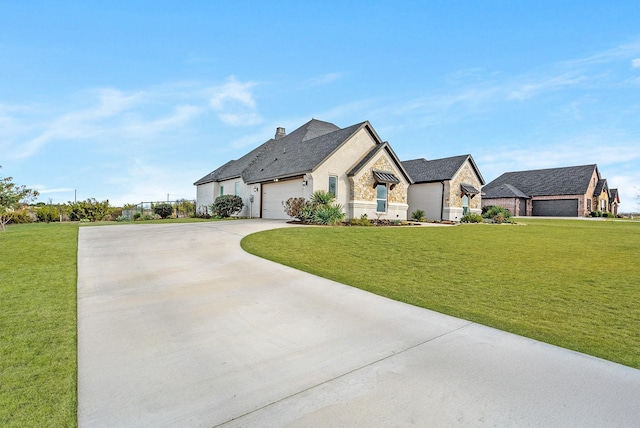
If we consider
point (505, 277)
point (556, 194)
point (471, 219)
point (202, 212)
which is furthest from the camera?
point (556, 194)

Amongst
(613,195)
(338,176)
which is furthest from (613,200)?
(338,176)

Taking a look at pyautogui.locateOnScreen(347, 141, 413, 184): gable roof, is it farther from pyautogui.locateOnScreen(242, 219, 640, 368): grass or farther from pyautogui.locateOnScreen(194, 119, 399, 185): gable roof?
pyautogui.locateOnScreen(242, 219, 640, 368): grass

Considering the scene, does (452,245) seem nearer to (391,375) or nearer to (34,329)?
(391,375)

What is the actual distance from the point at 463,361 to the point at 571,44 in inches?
631

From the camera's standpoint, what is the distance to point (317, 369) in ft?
9.50

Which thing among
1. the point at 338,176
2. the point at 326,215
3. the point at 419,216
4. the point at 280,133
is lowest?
the point at 419,216

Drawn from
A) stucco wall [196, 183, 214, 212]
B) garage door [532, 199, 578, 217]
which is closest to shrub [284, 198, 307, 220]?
stucco wall [196, 183, 214, 212]

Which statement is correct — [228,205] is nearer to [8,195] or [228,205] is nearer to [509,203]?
[8,195]

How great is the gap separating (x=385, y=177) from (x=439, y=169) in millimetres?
8890

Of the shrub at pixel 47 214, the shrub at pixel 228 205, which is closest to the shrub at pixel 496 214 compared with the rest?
the shrub at pixel 228 205

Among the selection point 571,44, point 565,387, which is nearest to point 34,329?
point 565,387

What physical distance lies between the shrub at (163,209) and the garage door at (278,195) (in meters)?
11.1

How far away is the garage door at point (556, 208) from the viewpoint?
126 ft

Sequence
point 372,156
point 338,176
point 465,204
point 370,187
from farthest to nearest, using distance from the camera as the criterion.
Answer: point 465,204 → point 370,187 → point 372,156 → point 338,176
